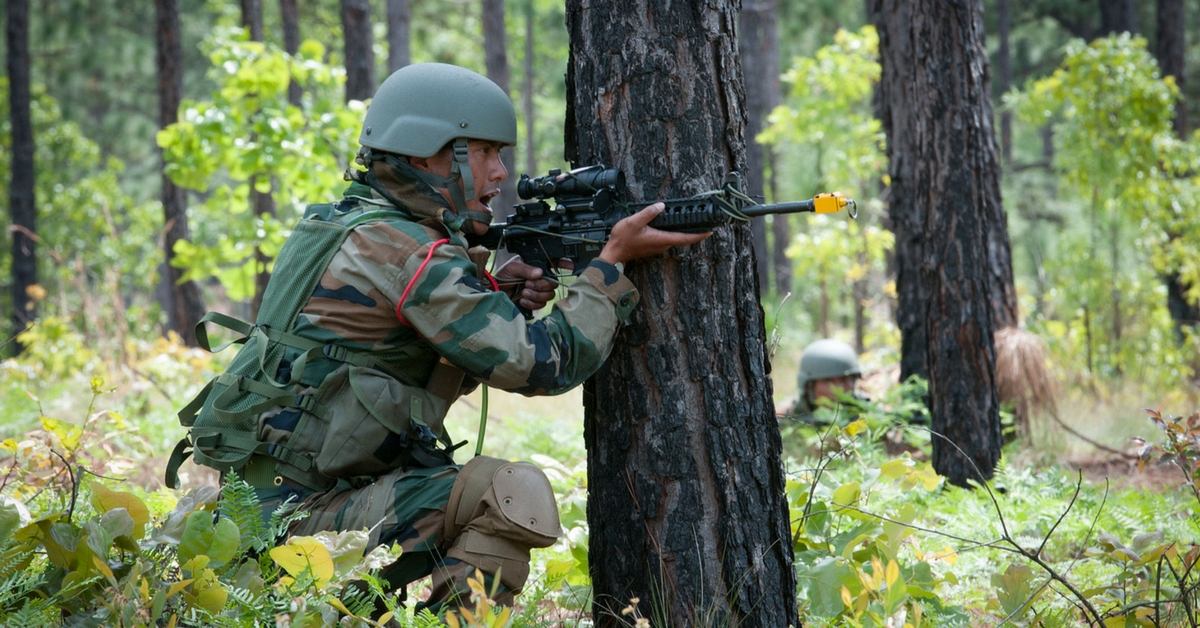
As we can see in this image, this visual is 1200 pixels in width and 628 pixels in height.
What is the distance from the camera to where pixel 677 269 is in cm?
263

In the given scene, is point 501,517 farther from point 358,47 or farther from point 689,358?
point 358,47

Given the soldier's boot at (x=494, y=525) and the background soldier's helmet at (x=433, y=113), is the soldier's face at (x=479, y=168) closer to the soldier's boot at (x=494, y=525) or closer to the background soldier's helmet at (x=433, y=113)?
the background soldier's helmet at (x=433, y=113)

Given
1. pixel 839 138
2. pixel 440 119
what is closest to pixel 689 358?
pixel 440 119

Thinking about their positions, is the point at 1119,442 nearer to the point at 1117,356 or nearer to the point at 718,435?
the point at 1117,356

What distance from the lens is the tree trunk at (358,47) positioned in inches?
376

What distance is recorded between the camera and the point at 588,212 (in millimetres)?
2689

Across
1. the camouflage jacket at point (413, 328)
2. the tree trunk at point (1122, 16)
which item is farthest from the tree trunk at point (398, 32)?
the tree trunk at point (1122, 16)

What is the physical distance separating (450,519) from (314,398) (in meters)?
0.51

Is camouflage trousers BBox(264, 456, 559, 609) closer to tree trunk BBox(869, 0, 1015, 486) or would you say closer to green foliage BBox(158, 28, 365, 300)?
tree trunk BBox(869, 0, 1015, 486)

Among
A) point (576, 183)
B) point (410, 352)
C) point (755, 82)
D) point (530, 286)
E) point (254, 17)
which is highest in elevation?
point (755, 82)

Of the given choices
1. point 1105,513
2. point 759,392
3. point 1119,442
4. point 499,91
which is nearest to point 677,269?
point 759,392

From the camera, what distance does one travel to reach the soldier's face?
113 inches

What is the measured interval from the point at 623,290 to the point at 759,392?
495mm

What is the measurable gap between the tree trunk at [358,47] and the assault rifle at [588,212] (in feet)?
23.6
